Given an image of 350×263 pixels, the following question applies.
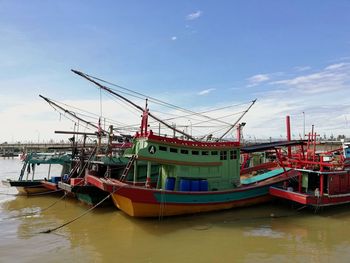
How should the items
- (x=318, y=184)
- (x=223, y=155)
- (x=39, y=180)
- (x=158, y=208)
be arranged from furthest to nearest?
(x=39, y=180)
(x=318, y=184)
(x=223, y=155)
(x=158, y=208)

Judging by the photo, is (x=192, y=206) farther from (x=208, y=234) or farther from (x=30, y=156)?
(x=30, y=156)

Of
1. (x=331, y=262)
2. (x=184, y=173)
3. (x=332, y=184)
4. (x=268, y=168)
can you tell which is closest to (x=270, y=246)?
(x=331, y=262)

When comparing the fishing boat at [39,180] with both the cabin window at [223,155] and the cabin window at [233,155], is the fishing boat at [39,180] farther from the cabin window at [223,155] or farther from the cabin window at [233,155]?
the cabin window at [233,155]

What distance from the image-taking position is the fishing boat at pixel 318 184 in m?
14.7

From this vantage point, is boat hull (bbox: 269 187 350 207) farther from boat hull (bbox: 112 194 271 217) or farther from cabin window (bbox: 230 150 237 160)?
boat hull (bbox: 112 194 271 217)

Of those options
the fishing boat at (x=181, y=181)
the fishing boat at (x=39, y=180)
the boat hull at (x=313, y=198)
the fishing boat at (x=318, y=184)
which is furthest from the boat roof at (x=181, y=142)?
the fishing boat at (x=39, y=180)

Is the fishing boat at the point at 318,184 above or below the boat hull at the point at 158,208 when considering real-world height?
above

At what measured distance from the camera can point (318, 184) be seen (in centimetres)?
1681

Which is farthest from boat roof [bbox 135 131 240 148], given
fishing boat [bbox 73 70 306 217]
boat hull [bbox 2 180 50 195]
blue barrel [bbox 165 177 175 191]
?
boat hull [bbox 2 180 50 195]

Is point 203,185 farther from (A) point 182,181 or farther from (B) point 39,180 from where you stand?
(B) point 39,180

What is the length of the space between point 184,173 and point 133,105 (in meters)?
6.61

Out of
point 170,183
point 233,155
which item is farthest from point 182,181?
point 233,155

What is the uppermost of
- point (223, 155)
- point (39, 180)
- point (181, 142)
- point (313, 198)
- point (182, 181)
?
point (181, 142)

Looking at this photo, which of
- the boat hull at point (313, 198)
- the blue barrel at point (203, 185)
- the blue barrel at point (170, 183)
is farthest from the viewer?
the blue barrel at point (203, 185)
